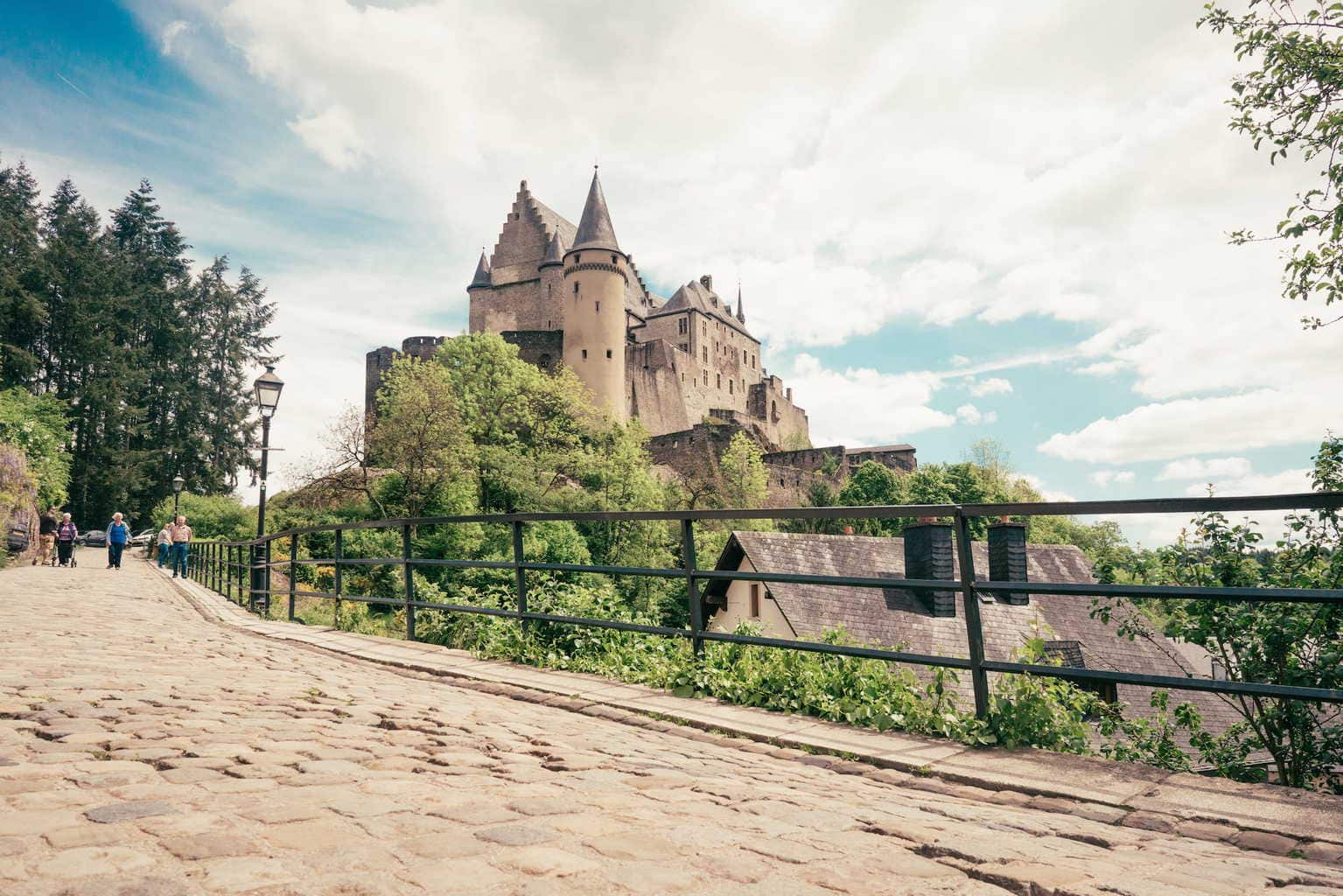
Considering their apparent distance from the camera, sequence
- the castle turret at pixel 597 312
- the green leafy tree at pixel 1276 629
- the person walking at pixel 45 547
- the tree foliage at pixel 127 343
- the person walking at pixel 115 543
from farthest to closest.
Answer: the castle turret at pixel 597 312 → the tree foliage at pixel 127 343 → the person walking at pixel 45 547 → the person walking at pixel 115 543 → the green leafy tree at pixel 1276 629

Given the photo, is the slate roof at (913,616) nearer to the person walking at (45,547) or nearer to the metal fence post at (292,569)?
the metal fence post at (292,569)

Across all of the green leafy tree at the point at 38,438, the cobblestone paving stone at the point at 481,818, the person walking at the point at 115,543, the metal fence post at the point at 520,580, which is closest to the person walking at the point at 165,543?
the person walking at the point at 115,543

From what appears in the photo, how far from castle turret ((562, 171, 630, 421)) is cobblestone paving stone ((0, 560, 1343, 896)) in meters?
53.4

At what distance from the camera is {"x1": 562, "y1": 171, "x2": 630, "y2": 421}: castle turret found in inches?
2291

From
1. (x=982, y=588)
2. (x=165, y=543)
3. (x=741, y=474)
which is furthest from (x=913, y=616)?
(x=741, y=474)

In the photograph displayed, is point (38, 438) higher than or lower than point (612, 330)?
lower

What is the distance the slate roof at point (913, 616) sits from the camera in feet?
59.0

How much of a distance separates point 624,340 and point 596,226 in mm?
7932

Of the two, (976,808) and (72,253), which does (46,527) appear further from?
(976,808)

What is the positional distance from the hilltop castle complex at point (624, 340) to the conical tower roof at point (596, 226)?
0.08 m

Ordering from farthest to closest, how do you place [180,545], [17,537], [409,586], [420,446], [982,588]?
[420,446]
[17,537]
[180,545]
[409,586]
[982,588]

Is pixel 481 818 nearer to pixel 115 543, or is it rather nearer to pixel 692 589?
pixel 692 589

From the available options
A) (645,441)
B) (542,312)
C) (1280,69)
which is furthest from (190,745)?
(542,312)

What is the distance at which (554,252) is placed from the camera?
66.5 metres
